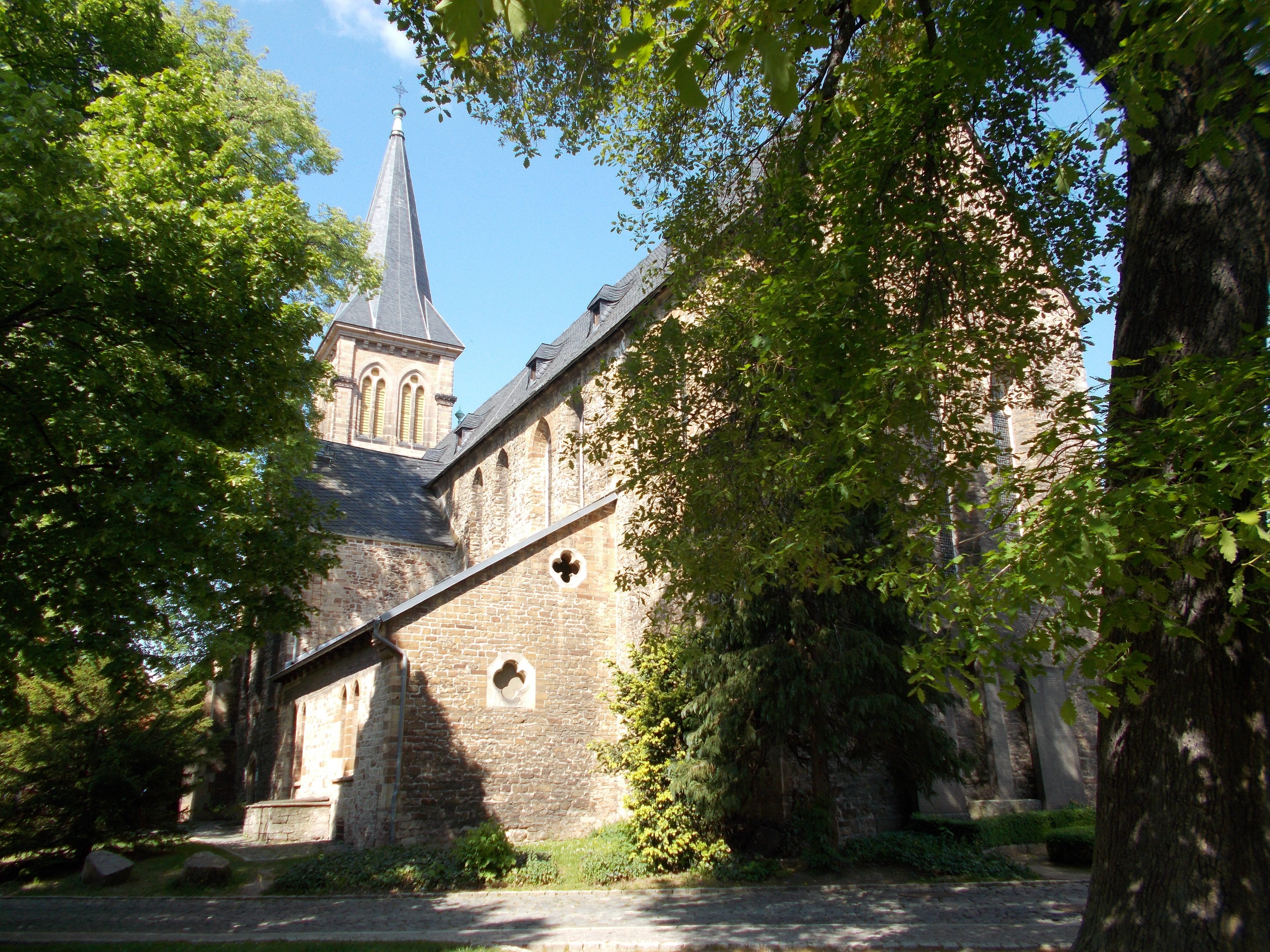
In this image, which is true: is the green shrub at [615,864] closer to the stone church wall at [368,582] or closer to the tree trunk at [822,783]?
the tree trunk at [822,783]

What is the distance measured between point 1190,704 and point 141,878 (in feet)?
39.7

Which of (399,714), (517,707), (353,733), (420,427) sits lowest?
(353,733)

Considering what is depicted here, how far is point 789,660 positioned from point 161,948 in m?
6.84

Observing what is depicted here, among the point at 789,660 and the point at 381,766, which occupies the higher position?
the point at 789,660

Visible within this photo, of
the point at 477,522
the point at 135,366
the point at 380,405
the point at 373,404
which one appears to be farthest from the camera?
the point at 380,405

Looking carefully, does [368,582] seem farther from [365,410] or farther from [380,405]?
[380,405]

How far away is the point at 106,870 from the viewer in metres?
11.0

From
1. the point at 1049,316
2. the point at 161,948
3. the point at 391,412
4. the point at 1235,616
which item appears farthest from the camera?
the point at 391,412

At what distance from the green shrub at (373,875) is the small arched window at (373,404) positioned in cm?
2472

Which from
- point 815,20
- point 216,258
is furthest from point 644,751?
point 815,20

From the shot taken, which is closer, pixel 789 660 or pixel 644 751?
pixel 789 660

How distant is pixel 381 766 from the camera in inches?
497

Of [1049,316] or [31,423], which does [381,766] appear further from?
[1049,316]

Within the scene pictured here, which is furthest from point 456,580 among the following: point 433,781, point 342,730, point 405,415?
point 405,415
